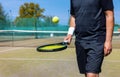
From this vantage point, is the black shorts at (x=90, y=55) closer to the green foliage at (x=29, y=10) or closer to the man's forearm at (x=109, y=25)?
the man's forearm at (x=109, y=25)

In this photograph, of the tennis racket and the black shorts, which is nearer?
the black shorts

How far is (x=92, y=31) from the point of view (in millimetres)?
4188

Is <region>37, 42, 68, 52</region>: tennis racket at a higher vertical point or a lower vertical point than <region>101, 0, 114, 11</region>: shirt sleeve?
lower

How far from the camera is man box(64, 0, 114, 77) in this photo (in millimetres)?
4102

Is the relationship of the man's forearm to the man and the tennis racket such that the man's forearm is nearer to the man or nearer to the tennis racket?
the man

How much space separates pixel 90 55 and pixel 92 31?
0.83ft

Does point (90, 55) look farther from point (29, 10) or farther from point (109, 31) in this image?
point (29, 10)

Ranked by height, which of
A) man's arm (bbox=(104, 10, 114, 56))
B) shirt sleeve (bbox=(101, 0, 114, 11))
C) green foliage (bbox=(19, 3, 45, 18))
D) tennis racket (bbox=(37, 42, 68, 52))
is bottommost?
green foliage (bbox=(19, 3, 45, 18))

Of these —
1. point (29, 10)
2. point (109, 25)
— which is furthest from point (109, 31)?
point (29, 10)

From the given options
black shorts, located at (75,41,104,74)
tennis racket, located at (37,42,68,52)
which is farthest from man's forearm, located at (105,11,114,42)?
tennis racket, located at (37,42,68,52)

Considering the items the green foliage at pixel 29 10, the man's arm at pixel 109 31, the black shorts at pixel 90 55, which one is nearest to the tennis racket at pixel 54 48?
the black shorts at pixel 90 55

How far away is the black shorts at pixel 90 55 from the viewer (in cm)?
410

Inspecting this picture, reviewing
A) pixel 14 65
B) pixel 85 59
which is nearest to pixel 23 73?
pixel 14 65

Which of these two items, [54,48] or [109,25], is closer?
[109,25]
